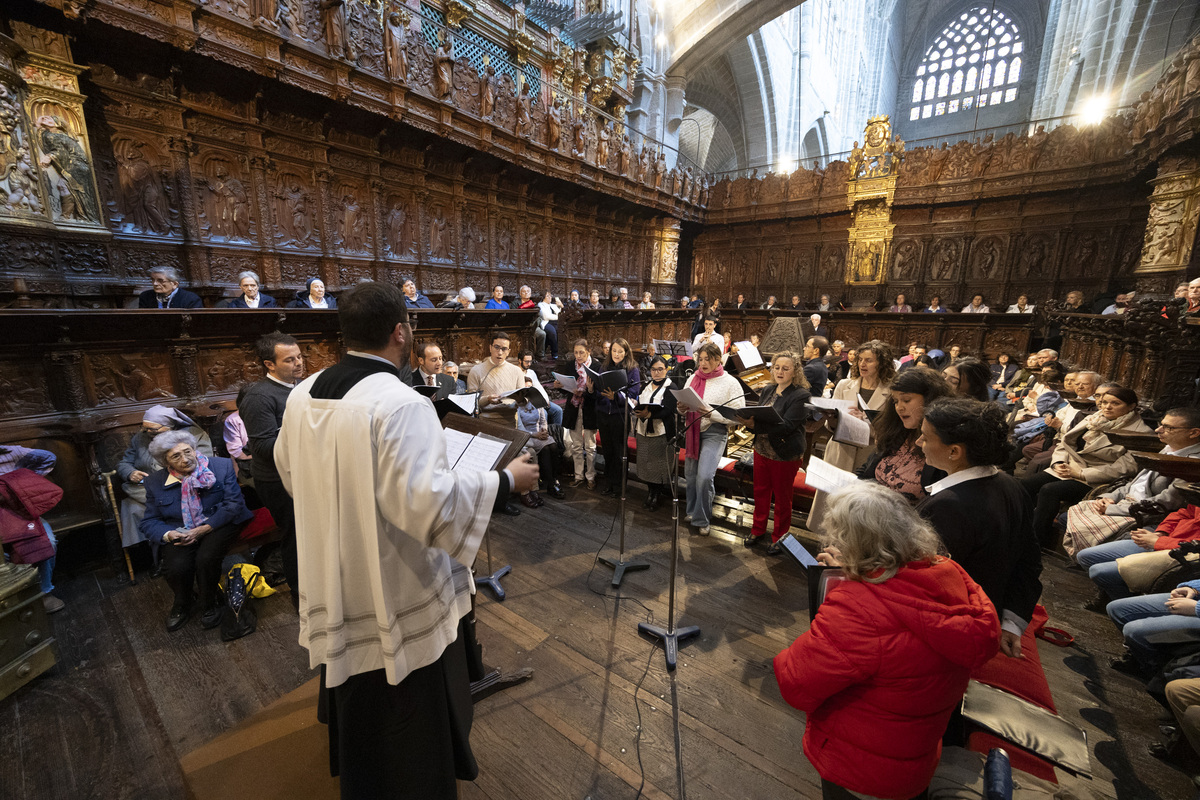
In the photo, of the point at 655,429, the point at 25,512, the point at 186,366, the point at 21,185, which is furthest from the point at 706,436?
the point at 21,185

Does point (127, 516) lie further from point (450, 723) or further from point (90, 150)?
point (90, 150)

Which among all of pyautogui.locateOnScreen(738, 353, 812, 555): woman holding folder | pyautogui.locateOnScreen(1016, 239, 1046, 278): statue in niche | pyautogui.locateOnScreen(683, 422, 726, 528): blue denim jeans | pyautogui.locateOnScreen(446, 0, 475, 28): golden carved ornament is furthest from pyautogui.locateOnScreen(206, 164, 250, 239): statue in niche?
pyautogui.locateOnScreen(1016, 239, 1046, 278): statue in niche

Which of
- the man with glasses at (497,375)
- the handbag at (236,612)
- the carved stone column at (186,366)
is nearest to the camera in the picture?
the handbag at (236,612)

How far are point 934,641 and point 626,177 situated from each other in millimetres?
12669

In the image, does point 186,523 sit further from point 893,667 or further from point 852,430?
point 852,430

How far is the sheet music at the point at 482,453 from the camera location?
156cm

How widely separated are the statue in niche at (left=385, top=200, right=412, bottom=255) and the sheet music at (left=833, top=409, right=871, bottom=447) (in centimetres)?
811

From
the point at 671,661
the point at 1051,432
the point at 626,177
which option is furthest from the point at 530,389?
the point at 626,177

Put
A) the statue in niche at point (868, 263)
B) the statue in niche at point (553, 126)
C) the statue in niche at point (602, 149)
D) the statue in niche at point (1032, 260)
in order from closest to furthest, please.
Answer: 1. the statue in niche at point (553, 126)
2. the statue in niche at point (602, 149)
3. the statue in niche at point (1032, 260)
4. the statue in niche at point (868, 263)

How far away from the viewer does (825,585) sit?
1673 millimetres

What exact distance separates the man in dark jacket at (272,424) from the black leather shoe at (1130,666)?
469 centimetres

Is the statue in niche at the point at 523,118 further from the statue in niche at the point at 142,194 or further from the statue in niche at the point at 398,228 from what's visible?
the statue in niche at the point at 142,194

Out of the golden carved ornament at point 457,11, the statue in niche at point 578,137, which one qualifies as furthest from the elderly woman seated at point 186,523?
the golden carved ornament at point 457,11

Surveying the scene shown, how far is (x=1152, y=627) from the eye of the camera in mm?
2307
